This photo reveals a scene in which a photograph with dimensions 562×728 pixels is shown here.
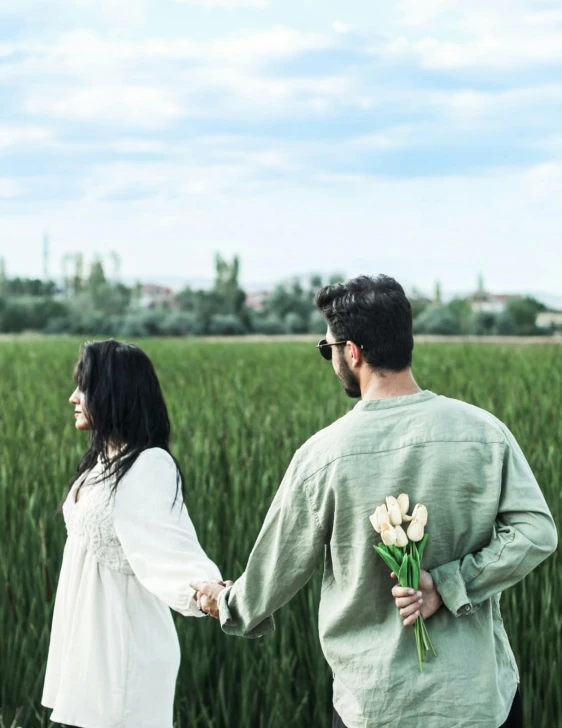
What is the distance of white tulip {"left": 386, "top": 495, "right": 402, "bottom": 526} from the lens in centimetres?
142

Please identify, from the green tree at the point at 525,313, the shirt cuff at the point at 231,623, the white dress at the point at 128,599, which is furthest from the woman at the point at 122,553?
the green tree at the point at 525,313

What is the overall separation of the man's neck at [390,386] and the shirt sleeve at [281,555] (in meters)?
0.17

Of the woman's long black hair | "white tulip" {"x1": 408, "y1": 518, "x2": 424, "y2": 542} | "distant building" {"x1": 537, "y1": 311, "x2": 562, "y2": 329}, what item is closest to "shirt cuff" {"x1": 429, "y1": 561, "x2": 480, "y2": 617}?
"white tulip" {"x1": 408, "y1": 518, "x2": 424, "y2": 542}

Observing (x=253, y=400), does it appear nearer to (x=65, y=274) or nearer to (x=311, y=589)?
(x=311, y=589)

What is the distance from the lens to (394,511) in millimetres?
1428

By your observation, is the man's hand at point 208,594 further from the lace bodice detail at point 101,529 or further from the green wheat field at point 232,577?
the green wheat field at point 232,577

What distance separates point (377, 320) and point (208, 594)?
62 cm

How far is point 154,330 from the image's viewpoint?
4388 centimetres

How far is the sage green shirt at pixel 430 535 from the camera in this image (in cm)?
149

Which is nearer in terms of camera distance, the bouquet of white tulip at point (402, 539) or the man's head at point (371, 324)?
the bouquet of white tulip at point (402, 539)

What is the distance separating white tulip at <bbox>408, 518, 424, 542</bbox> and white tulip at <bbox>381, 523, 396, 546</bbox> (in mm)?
27

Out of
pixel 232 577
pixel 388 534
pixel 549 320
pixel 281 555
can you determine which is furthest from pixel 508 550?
pixel 549 320

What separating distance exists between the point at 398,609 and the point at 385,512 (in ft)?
0.61

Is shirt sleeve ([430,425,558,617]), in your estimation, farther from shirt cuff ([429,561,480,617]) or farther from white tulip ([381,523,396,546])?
white tulip ([381,523,396,546])
